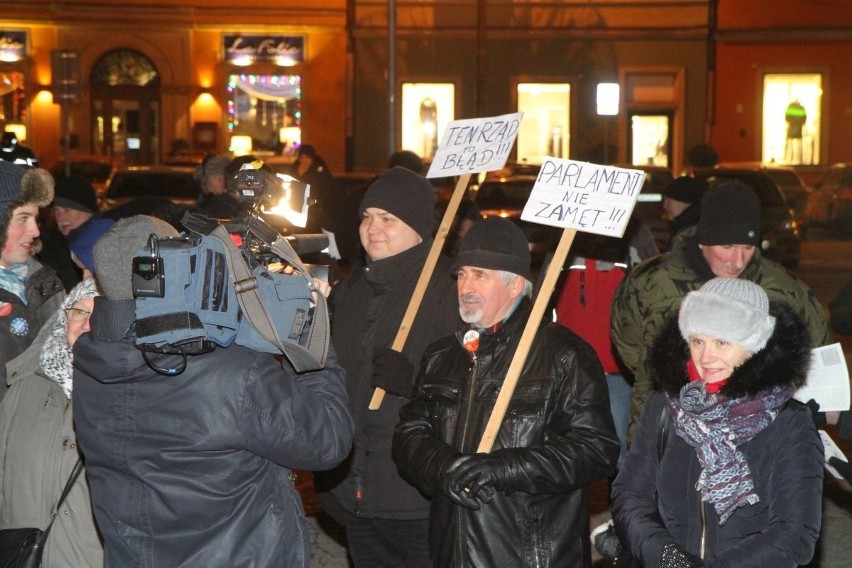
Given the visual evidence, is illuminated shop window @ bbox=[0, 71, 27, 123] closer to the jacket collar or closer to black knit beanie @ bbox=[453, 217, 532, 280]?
the jacket collar

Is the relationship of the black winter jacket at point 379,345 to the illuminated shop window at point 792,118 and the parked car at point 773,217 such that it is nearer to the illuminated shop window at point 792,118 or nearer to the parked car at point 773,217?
the parked car at point 773,217

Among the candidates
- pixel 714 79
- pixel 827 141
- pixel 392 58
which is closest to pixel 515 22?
pixel 714 79

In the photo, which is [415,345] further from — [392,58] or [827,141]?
[827,141]

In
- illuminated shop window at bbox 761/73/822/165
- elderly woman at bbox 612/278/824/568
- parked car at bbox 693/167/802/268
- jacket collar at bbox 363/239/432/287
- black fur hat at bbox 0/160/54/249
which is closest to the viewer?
elderly woman at bbox 612/278/824/568

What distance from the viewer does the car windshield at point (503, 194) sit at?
18.0 m

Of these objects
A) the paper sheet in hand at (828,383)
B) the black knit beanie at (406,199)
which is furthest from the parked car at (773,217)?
the paper sheet in hand at (828,383)

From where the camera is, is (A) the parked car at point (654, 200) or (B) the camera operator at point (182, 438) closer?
(B) the camera operator at point (182, 438)

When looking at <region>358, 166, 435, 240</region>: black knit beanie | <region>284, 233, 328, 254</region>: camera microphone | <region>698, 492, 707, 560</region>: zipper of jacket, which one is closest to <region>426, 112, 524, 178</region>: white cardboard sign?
<region>358, 166, 435, 240</region>: black knit beanie

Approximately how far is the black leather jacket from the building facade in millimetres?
27713

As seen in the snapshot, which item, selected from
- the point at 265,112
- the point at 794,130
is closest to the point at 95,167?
the point at 265,112

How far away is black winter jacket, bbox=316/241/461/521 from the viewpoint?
4.71 meters

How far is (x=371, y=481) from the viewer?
4738mm

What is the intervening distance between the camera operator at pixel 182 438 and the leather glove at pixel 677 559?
3.42 feet

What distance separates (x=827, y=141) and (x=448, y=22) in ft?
35.0
